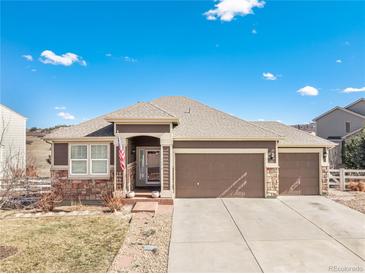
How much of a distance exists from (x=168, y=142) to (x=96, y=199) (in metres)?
4.72

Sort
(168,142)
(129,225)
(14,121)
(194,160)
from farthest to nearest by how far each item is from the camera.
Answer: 1. (14,121)
2. (194,160)
3. (168,142)
4. (129,225)

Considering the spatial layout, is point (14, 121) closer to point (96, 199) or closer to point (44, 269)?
point (96, 199)

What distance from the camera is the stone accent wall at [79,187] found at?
13266 mm

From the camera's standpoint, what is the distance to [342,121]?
101ft

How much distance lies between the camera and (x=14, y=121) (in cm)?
2266

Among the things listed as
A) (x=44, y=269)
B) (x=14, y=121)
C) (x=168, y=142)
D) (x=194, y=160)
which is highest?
(x=14, y=121)

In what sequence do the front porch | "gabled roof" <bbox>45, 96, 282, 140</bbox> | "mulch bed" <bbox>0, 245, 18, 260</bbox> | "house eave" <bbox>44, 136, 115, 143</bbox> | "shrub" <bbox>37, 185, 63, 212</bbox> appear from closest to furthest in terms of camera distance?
"mulch bed" <bbox>0, 245, 18, 260</bbox> → "shrub" <bbox>37, 185, 63, 212</bbox> → "gabled roof" <bbox>45, 96, 282, 140</bbox> → the front porch → "house eave" <bbox>44, 136, 115, 143</bbox>

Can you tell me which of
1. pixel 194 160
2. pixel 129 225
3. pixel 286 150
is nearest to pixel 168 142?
pixel 194 160

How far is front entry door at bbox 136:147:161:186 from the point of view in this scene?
1588cm

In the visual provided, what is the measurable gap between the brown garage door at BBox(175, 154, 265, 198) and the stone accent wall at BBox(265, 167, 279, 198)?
297 millimetres

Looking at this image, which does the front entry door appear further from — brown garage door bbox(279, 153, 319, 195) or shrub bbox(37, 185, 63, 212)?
brown garage door bbox(279, 153, 319, 195)

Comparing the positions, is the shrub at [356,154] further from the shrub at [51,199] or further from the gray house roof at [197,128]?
the shrub at [51,199]

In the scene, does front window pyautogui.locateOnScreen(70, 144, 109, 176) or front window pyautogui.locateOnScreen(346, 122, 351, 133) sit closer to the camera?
front window pyautogui.locateOnScreen(70, 144, 109, 176)

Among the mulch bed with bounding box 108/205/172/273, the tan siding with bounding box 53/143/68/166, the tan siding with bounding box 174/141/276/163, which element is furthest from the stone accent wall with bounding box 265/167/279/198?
the tan siding with bounding box 53/143/68/166
